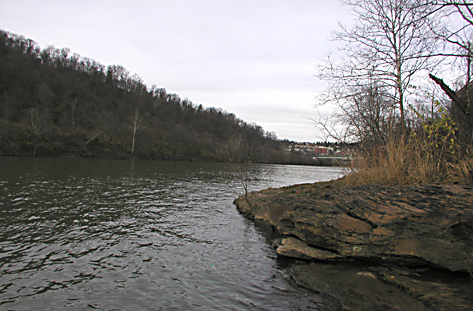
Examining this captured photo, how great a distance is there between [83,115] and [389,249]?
291 feet

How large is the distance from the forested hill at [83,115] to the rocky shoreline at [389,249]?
38.2ft

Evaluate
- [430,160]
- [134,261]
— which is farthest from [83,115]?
[430,160]

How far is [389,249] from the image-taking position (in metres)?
6.13

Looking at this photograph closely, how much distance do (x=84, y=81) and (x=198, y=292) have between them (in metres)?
122

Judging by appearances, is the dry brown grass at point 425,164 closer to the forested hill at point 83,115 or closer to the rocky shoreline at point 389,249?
the rocky shoreline at point 389,249

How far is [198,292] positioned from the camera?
18.5 feet

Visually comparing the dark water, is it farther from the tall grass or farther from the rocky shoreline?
the tall grass

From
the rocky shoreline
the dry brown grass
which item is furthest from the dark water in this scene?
the dry brown grass

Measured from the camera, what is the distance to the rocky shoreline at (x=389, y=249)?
504 centimetres

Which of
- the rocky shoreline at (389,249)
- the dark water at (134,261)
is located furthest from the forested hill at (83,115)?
the rocky shoreline at (389,249)

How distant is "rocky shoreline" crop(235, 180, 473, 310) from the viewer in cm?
504

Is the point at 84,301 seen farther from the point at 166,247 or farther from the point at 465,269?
the point at 465,269

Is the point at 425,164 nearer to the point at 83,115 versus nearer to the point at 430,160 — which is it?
the point at 430,160

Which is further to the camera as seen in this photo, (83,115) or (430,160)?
(83,115)
